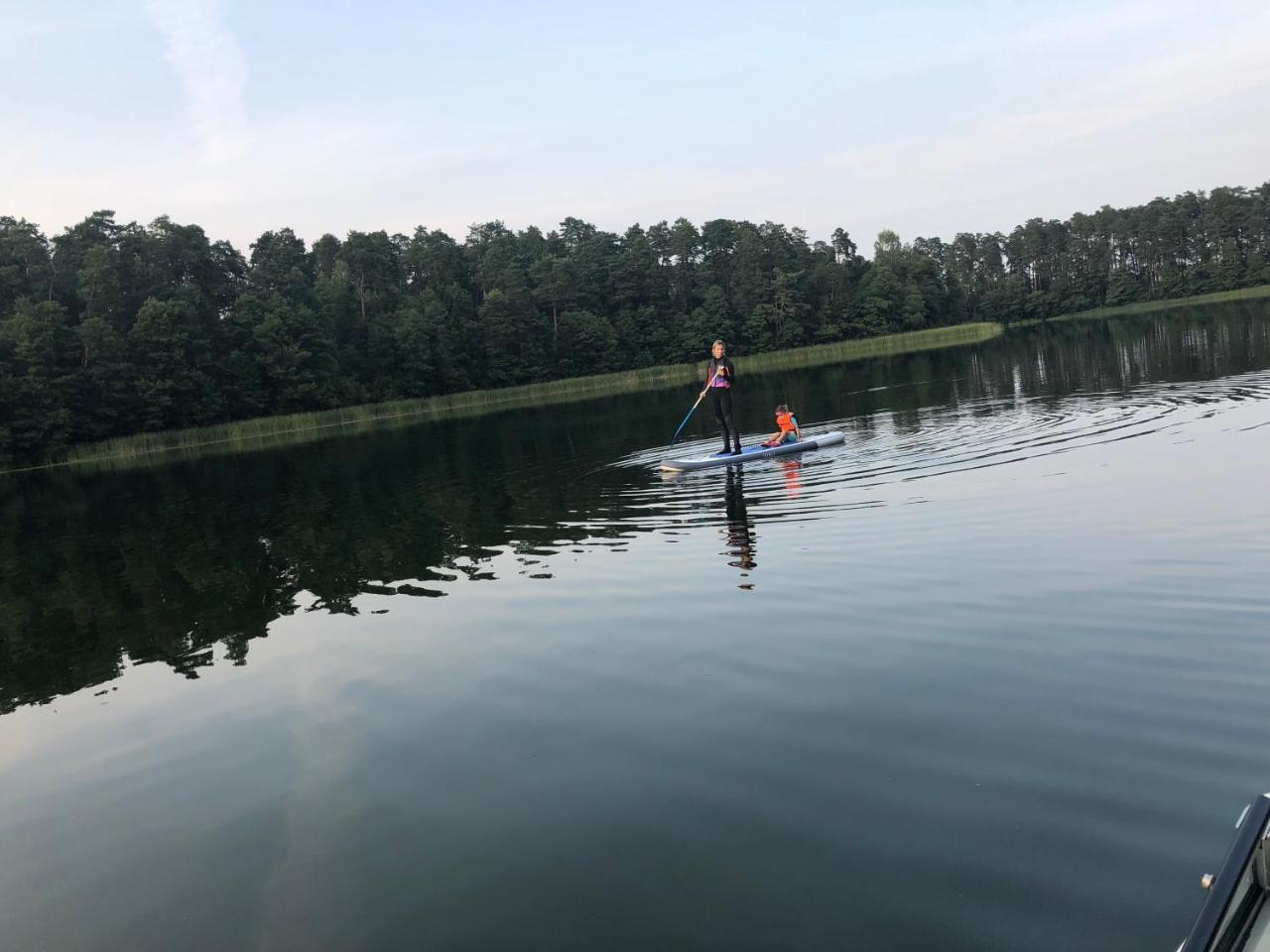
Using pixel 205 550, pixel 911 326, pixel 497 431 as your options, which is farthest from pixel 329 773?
pixel 911 326

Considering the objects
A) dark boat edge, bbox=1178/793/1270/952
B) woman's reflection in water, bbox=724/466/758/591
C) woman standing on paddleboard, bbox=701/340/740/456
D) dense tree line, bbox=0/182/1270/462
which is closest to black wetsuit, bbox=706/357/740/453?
woman standing on paddleboard, bbox=701/340/740/456

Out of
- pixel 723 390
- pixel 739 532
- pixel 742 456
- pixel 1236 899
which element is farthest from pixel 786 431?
pixel 1236 899

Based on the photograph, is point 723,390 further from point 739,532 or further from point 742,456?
point 739,532

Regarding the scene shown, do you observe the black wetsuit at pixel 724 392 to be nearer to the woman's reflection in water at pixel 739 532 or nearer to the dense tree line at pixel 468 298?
the woman's reflection in water at pixel 739 532

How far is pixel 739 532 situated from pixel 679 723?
5.84m

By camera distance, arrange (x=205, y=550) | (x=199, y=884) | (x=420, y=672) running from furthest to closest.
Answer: (x=205, y=550) → (x=420, y=672) → (x=199, y=884)

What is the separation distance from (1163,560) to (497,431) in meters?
28.4

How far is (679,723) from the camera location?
5.92m

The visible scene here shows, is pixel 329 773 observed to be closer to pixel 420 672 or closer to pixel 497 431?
pixel 420 672

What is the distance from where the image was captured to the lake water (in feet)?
13.3

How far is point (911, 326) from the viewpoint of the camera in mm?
113688

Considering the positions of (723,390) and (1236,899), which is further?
(723,390)

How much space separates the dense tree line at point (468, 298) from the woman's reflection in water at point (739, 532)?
49.8 metres

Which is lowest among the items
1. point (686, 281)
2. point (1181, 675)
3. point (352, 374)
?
point (1181, 675)
